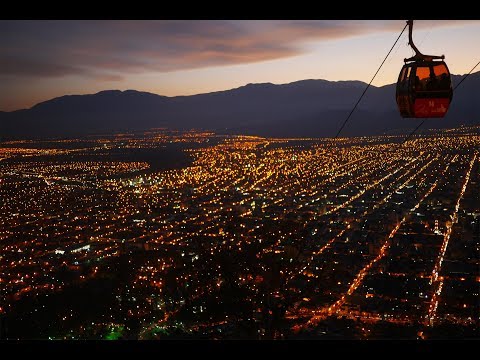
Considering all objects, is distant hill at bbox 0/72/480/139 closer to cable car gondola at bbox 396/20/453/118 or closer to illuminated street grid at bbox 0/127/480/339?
illuminated street grid at bbox 0/127/480/339

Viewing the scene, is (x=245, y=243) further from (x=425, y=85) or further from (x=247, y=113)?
(x=247, y=113)

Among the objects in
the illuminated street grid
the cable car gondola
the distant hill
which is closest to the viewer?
the cable car gondola

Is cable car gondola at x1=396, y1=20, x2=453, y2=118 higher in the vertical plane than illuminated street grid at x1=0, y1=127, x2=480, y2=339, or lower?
higher

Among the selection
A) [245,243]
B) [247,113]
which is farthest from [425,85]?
[247,113]

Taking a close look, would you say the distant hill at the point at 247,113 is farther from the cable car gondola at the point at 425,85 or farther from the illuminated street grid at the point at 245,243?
the cable car gondola at the point at 425,85

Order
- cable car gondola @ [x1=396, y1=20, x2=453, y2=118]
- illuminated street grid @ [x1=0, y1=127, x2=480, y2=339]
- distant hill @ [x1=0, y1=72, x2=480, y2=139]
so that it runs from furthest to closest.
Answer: distant hill @ [x1=0, y1=72, x2=480, y2=139] < illuminated street grid @ [x1=0, y1=127, x2=480, y2=339] < cable car gondola @ [x1=396, y1=20, x2=453, y2=118]

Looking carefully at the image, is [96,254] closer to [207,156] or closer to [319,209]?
[319,209]

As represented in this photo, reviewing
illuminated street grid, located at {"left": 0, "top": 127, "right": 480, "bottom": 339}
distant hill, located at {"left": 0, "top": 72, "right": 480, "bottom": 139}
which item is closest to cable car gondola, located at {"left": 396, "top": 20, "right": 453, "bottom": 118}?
illuminated street grid, located at {"left": 0, "top": 127, "right": 480, "bottom": 339}

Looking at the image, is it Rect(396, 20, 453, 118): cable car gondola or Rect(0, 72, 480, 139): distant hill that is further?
Rect(0, 72, 480, 139): distant hill
